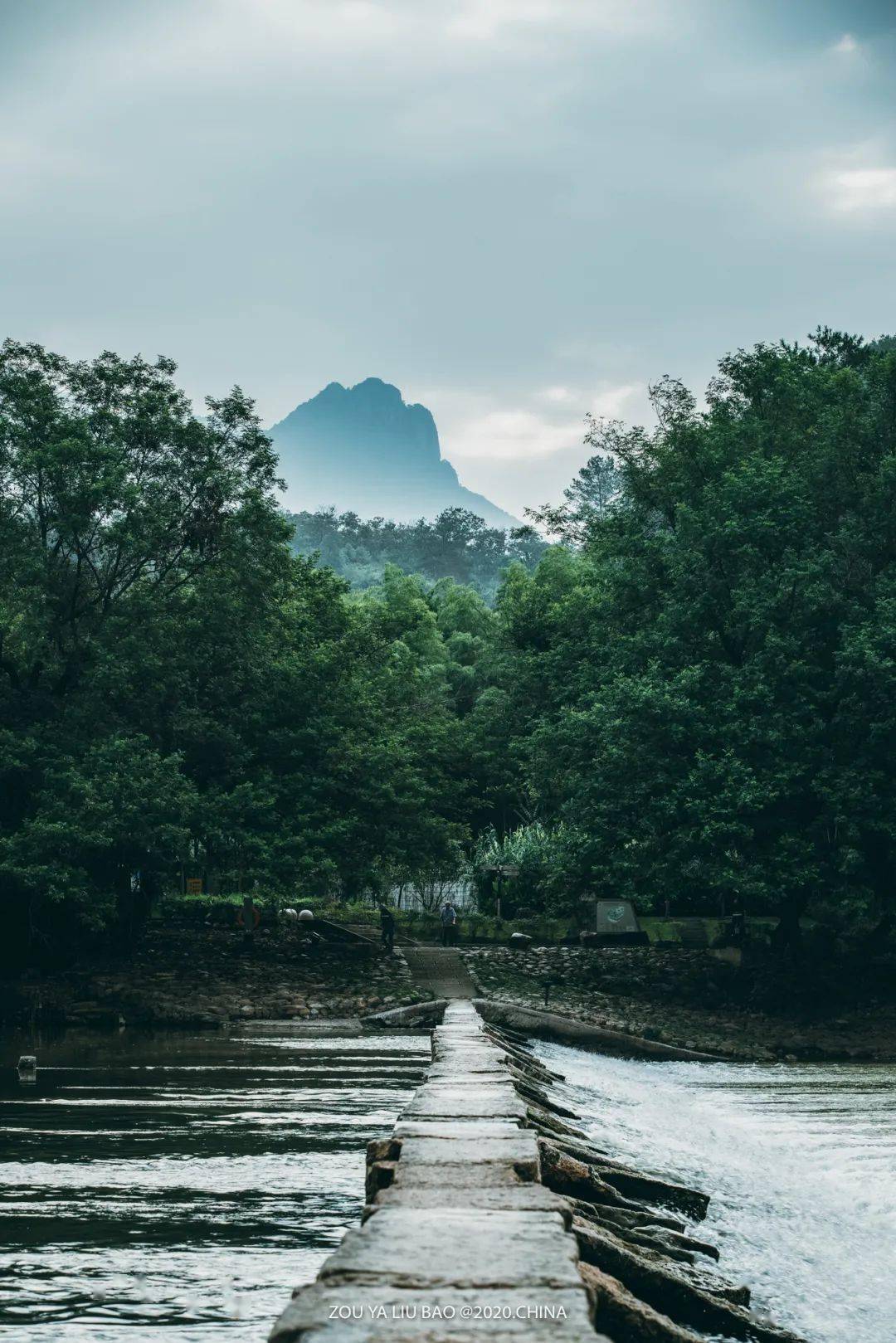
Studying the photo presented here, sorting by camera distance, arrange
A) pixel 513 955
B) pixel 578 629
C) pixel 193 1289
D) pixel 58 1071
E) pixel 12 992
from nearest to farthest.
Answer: pixel 193 1289 → pixel 58 1071 → pixel 12 992 → pixel 513 955 → pixel 578 629

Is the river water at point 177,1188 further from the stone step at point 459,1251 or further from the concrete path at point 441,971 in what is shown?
the concrete path at point 441,971

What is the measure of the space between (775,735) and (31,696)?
18287 millimetres

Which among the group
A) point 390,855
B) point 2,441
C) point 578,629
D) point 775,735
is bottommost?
point 390,855

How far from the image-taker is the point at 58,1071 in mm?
21094

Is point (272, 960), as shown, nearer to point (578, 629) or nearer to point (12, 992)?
point (12, 992)

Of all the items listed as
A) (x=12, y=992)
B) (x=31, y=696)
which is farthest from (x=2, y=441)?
(x=12, y=992)

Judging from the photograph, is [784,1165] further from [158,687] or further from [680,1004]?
[158,687]

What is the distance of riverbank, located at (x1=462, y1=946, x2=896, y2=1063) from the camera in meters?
31.2

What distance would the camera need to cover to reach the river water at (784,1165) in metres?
8.97

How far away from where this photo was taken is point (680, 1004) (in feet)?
113

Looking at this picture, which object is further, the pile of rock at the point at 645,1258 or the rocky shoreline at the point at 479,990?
the rocky shoreline at the point at 479,990

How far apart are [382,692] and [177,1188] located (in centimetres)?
3191

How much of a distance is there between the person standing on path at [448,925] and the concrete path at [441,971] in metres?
2.44

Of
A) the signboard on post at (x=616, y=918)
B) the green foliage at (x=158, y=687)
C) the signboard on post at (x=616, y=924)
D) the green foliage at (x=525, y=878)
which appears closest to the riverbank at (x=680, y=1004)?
the signboard on post at (x=616, y=924)
